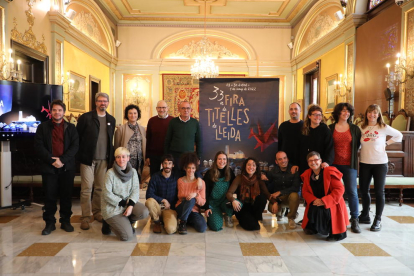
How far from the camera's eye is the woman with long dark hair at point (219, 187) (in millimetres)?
3635

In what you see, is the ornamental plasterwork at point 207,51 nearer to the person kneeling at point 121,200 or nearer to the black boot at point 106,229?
the person kneeling at point 121,200

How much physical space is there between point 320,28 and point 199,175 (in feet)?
24.2

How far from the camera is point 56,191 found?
3.38 m

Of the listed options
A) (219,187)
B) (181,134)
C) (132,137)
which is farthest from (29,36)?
(219,187)

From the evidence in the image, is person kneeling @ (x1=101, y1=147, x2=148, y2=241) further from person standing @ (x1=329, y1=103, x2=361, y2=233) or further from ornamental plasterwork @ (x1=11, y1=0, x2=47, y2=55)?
ornamental plasterwork @ (x1=11, y1=0, x2=47, y2=55)

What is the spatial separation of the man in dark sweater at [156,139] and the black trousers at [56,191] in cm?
103

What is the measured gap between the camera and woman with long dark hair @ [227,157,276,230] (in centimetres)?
363

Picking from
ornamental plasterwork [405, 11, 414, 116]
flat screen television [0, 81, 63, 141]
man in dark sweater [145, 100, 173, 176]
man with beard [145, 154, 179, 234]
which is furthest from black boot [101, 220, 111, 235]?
ornamental plasterwork [405, 11, 414, 116]

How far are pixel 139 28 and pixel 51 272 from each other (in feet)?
34.1

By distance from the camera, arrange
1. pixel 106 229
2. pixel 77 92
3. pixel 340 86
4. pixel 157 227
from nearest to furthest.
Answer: pixel 106 229, pixel 157 227, pixel 340 86, pixel 77 92

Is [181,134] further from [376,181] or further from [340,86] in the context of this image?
[340,86]

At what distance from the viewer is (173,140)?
3895 millimetres

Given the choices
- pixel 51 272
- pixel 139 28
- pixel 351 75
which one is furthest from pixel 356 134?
pixel 139 28

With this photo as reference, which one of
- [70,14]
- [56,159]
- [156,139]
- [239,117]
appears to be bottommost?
[56,159]
